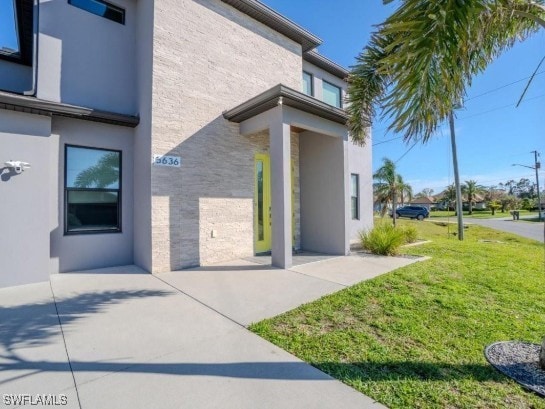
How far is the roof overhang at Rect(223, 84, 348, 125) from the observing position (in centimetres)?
648

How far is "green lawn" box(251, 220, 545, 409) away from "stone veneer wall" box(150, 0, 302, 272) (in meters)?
3.86

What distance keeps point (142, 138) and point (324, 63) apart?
27.2 ft

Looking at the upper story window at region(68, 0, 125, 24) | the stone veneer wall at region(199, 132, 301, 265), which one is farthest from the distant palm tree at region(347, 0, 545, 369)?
the upper story window at region(68, 0, 125, 24)

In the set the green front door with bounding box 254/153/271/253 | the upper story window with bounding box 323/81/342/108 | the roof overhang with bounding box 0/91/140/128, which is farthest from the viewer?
the upper story window with bounding box 323/81/342/108

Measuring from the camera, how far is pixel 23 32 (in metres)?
7.16

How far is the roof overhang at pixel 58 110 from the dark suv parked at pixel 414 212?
37.4m

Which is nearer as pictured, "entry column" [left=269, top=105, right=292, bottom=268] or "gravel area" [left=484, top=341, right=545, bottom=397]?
"gravel area" [left=484, top=341, right=545, bottom=397]

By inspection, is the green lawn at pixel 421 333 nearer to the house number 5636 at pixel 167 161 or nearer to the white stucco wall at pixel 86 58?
the house number 5636 at pixel 167 161

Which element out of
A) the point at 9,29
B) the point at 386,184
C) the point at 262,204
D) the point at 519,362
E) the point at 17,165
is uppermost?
the point at 9,29

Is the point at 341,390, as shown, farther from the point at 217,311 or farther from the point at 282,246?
the point at 282,246

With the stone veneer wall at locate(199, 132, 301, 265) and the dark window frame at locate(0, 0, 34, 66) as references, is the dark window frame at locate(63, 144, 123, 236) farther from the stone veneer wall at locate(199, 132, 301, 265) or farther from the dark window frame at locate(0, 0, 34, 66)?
the dark window frame at locate(0, 0, 34, 66)

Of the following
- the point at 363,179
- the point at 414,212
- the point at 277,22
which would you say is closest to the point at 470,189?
the point at 414,212

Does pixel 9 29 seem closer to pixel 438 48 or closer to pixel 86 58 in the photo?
pixel 86 58

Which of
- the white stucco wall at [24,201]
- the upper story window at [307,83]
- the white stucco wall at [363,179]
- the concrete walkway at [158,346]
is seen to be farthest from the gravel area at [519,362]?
the upper story window at [307,83]
